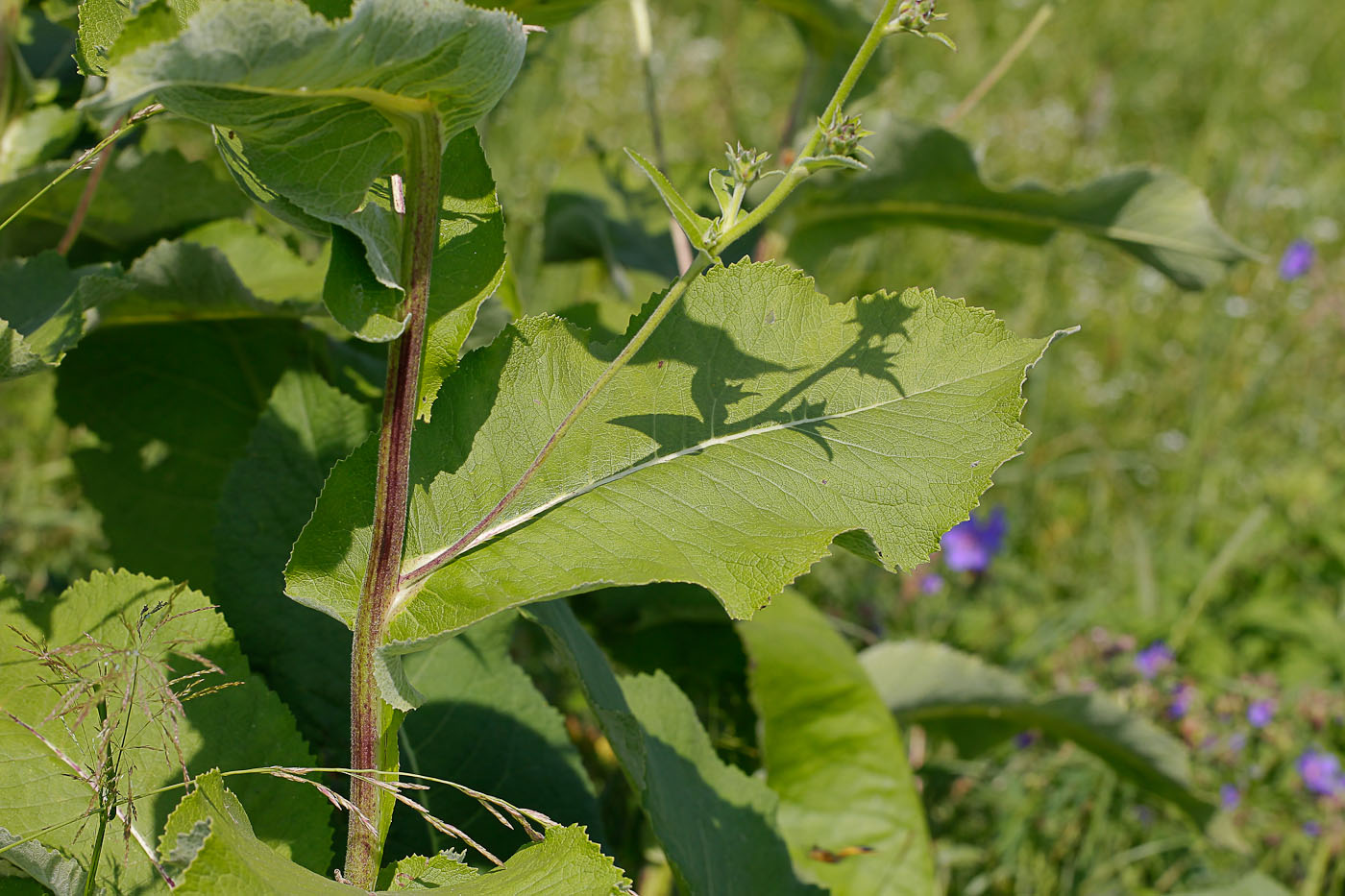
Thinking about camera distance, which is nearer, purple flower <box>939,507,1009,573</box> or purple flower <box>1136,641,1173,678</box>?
purple flower <box>1136,641,1173,678</box>

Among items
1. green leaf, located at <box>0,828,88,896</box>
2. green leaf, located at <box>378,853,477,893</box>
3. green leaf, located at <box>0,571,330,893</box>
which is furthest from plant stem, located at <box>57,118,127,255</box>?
green leaf, located at <box>378,853,477,893</box>

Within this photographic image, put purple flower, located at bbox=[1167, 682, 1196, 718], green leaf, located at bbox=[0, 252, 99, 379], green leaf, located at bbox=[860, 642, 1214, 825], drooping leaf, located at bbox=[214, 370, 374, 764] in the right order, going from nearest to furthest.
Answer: green leaf, located at bbox=[0, 252, 99, 379] < drooping leaf, located at bbox=[214, 370, 374, 764] < green leaf, located at bbox=[860, 642, 1214, 825] < purple flower, located at bbox=[1167, 682, 1196, 718]

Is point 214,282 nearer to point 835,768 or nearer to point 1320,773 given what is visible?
point 835,768

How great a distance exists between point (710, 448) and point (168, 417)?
3.40ft

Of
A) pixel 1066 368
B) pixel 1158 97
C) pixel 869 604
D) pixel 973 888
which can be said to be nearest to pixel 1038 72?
pixel 1158 97

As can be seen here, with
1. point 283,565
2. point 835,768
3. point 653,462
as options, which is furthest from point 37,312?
point 835,768

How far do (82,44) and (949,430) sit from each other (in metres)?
0.75

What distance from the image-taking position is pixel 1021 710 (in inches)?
76.1

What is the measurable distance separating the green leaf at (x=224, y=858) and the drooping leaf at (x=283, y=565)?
1.53 feet

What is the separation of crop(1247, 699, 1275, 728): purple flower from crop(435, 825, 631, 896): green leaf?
197 centimetres

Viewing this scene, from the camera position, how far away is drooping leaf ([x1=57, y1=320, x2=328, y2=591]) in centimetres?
167

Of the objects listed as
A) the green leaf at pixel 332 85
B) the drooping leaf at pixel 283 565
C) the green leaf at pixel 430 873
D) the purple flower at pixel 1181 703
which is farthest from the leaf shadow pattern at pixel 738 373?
the purple flower at pixel 1181 703

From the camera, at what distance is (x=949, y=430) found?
979 millimetres

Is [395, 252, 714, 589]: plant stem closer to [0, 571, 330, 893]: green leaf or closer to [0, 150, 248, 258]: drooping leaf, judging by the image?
[0, 571, 330, 893]: green leaf
